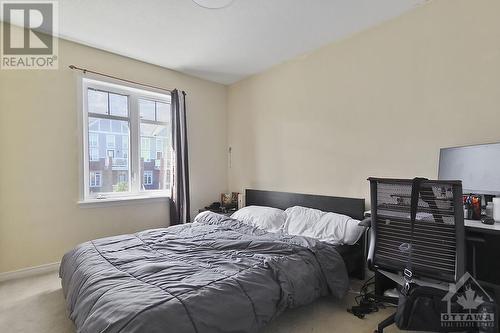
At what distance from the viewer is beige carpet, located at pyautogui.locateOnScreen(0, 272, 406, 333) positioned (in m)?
1.91

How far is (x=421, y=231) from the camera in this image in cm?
166

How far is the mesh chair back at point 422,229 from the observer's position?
1.52 meters

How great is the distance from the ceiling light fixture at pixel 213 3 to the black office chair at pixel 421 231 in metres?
2.00

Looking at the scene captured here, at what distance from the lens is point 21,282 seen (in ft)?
8.89

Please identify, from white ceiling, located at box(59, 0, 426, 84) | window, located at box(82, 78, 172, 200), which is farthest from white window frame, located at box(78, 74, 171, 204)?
white ceiling, located at box(59, 0, 426, 84)

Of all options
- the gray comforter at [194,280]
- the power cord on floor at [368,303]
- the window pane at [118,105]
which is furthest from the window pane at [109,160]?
the power cord on floor at [368,303]

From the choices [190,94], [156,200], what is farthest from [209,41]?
[156,200]

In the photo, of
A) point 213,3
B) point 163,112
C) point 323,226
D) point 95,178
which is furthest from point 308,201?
point 95,178

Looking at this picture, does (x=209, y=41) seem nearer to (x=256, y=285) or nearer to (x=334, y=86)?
(x=334, y=86)

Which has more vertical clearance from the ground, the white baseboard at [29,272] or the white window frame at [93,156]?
the white window frame at [93,156]

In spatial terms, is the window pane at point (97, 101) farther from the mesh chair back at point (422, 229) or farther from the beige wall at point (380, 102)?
the mesh chair back at point (422, 229)

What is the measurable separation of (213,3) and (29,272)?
344 centimetres

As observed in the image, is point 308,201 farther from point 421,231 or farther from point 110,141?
point 110,141

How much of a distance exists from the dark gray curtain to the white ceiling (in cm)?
70
